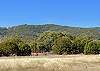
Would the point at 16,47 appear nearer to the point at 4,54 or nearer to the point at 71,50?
the point at 4,54

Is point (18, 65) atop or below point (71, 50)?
atop

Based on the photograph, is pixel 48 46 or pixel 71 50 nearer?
pixel 71 50

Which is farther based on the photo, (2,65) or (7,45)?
(7,45)

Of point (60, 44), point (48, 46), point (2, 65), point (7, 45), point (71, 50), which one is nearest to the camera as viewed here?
point (2, 65)

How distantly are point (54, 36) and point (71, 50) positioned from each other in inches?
2427

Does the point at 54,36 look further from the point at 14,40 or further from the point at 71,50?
the point at 14,40

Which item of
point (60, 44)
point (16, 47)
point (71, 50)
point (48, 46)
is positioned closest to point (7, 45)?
point (16, 47)

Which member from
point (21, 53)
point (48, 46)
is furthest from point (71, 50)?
point (48, 46)

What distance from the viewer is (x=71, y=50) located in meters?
127

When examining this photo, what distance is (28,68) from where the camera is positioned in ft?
104

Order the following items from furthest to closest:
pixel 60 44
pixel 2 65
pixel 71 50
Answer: pixel 71 50, pixel 60 44, pixel 2 65

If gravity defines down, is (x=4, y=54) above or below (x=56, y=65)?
below

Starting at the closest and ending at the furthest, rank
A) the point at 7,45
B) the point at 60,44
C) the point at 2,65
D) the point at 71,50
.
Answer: the point at 2,65
the point at 7,45
the point at 60,44
the point at 71,50

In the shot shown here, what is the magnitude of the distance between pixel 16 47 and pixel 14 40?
16.8 ft
